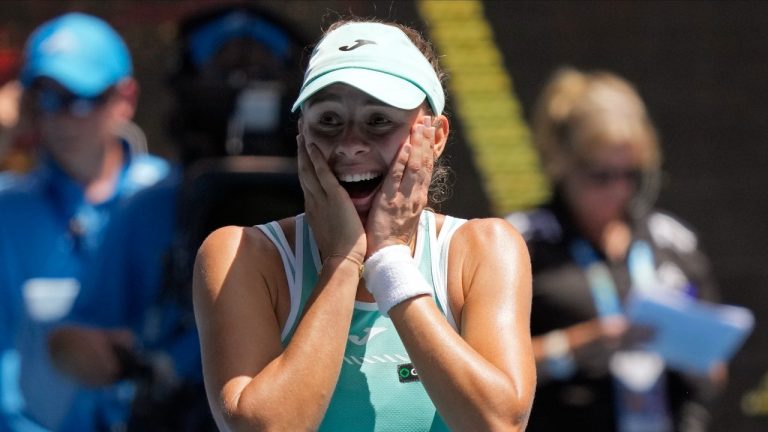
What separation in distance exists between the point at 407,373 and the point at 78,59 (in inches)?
82.9

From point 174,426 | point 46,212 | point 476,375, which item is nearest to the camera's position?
point 476,375

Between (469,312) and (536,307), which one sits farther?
(536,307)

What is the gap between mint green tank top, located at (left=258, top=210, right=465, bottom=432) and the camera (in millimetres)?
2098

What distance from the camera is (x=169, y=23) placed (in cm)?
490

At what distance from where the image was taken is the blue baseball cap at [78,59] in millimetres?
3900

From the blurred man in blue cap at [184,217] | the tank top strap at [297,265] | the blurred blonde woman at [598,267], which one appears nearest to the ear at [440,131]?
the tank top strap at [297,265]

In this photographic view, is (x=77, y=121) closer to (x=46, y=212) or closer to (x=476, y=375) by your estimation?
(x=46, y=212)

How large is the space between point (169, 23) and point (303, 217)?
9.16 ft

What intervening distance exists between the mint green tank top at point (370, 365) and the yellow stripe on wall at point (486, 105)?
262 centimetres

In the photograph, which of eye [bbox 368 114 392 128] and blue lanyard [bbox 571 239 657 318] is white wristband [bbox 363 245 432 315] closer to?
eye [bbox 368 114 392 128]

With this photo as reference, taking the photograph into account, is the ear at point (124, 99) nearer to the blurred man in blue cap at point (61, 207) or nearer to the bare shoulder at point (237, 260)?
the blurred man in blue cap at point (61, 207)

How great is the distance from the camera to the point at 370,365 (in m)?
2.12

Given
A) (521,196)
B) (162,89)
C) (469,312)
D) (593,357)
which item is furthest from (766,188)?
(469,312)

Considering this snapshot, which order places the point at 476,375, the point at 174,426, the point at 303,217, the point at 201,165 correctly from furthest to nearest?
the point at 201,165 < the point at 174,426 < the point at 303,217 < the point at 476,375
